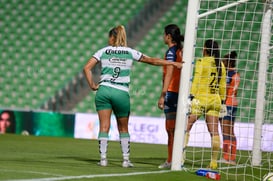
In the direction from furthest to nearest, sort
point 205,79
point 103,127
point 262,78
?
point 262,78 < point 205,79 < point 103,127

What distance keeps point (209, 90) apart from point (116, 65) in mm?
1773

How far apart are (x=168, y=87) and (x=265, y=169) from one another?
1.97m

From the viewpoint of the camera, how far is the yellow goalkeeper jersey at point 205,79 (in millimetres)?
10938

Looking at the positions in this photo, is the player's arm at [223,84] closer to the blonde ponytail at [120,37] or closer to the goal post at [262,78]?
the goal post at [262,78]

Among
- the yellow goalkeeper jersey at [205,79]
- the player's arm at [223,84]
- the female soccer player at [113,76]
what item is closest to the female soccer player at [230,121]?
the player's arm at [223,84]

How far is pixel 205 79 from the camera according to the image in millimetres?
11195

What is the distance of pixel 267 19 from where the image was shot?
12.3 m

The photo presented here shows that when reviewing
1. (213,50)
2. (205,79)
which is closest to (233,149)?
(205,79)

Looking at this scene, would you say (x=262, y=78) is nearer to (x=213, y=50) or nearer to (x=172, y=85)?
(x=213, y=50)

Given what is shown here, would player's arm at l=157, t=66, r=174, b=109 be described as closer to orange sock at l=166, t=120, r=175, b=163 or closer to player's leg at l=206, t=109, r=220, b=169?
orange sock at l=166, t=120, r=175, b=163

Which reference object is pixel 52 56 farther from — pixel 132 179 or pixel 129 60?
pixel 132 179

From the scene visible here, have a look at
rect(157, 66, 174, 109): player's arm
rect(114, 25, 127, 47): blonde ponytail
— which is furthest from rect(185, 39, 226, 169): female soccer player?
rect(114, 25, 127, 47): blonde ponytail

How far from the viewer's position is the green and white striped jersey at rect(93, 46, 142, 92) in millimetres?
10070

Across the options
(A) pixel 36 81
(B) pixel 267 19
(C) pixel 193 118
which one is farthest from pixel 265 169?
(A) pixel 36 81
